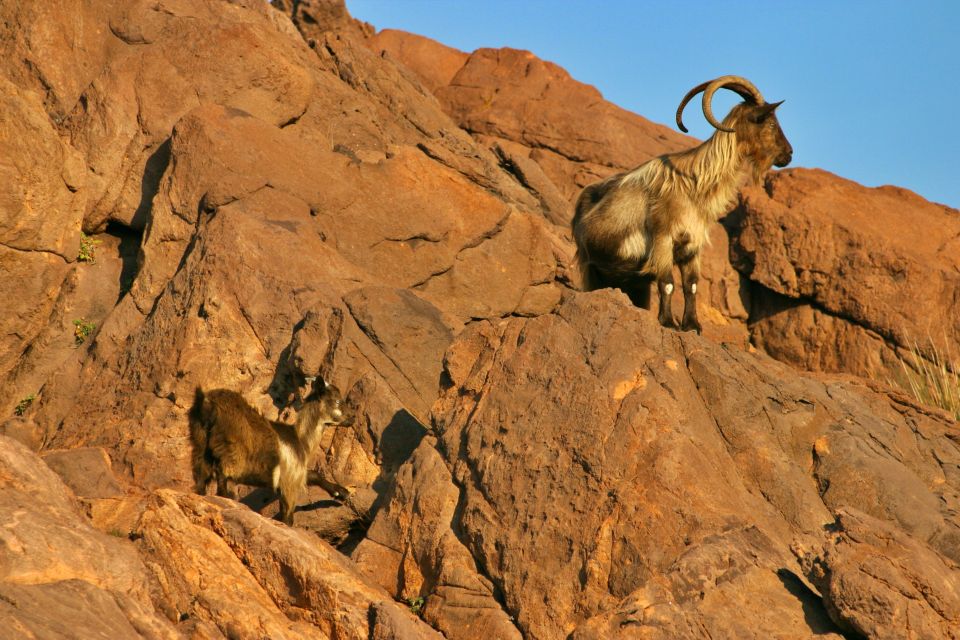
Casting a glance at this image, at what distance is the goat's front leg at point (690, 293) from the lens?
32.1 ft

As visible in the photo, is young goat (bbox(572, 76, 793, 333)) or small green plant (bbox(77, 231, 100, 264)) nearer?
young goat (bbox(572, 76, 793, 333))

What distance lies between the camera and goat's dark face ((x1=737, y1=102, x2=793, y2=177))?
10367 millimetres

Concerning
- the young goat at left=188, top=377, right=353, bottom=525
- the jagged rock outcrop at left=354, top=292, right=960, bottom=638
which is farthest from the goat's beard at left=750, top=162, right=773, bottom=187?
the young goat at left=188, top=377, right=353, bottom=525

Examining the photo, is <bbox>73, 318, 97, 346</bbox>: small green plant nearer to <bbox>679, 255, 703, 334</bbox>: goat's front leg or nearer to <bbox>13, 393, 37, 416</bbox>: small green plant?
<bbox>13, 393, 37, 416</bbox>: small green plant

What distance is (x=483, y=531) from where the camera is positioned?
7.16 metres

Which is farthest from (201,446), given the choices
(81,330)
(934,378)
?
(934,378)

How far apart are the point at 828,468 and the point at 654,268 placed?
2.71 metres

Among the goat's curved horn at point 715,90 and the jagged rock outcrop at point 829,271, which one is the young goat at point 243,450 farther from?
the jagged rock outcrop at point 829,271

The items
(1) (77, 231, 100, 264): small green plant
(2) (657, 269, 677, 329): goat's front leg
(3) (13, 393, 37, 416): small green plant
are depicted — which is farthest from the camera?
(1) (77, 231, 100, 264): small green plant

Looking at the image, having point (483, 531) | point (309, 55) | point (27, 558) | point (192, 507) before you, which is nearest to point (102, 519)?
point (192, 507)

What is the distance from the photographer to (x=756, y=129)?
1037 cm

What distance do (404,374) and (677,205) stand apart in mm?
2940

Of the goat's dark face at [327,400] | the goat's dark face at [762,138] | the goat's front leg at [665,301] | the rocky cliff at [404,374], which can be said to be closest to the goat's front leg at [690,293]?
the goat's front leg at [665,301]

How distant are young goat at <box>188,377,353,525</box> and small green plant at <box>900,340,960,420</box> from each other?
7690mm
